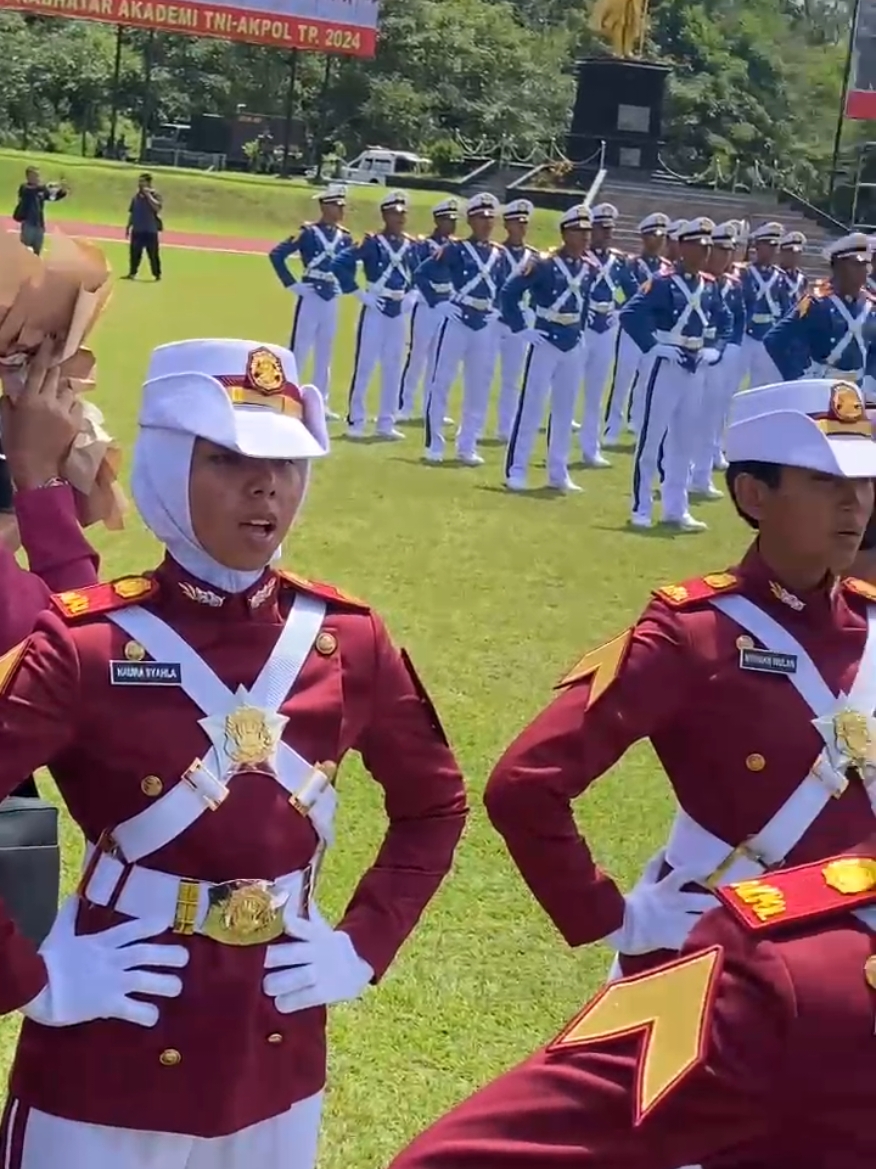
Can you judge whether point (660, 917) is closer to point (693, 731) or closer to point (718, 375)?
point (693, 731)

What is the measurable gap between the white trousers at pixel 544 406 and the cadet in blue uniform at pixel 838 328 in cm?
190

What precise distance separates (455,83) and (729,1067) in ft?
217

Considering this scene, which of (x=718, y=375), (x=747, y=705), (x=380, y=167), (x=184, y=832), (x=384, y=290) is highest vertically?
(x=747, y=705)

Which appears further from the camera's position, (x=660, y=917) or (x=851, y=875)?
(x=660, y=917)

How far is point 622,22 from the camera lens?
52125 millimetres

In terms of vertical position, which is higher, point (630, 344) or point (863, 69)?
point (863, 69)

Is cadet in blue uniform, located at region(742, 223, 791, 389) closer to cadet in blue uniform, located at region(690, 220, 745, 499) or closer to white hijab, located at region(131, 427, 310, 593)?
cadet in blue uniform, located at region(690, 220, 745, 499)

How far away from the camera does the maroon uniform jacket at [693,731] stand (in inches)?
126

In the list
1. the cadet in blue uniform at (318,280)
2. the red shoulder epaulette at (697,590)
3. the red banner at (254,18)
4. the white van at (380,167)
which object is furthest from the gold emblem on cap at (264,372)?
the white van at (380,167)

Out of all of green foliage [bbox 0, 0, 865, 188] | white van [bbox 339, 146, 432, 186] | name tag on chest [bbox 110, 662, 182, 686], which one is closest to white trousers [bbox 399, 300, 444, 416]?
name tag on chest [bbox 110, 662, 182, 686]

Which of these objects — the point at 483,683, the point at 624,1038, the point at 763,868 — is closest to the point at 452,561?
the point at 483,683

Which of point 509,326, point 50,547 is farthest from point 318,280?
point 50,547

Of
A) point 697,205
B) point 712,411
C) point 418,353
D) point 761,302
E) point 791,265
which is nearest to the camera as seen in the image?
point 712,411

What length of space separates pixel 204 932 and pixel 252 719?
13.1 inches
